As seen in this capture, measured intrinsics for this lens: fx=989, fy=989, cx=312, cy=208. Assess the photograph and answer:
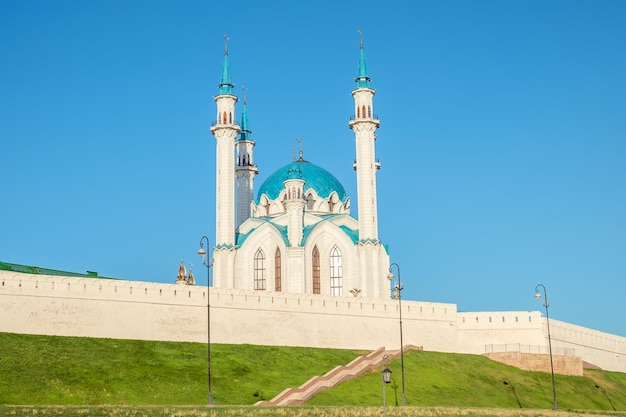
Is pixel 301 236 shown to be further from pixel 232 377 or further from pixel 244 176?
pixel 232 377

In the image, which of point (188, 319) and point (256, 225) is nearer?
point (188, 319)

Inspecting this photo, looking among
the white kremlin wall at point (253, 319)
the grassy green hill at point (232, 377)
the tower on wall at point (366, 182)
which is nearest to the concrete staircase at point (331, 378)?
the grassy green hill at point (232, 377)

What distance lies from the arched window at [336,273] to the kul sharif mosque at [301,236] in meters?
0.08

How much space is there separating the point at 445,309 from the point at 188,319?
2120 cm

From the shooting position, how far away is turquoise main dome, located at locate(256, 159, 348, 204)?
3327 inches

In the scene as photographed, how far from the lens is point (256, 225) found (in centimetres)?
8156

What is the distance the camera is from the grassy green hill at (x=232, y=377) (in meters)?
46.1

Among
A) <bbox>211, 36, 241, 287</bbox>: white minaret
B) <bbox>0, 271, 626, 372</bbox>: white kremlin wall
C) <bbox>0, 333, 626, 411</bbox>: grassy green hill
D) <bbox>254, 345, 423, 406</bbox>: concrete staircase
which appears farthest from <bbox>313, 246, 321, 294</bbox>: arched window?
<bbox>0, 333, 626, 411</bbox>: grassy green hill

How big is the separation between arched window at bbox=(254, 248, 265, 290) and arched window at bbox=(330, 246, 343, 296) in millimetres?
5477

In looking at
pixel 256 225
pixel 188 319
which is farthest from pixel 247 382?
pixel 256 225

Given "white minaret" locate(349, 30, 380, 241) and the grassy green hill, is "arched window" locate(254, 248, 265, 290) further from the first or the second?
the grassy green hill

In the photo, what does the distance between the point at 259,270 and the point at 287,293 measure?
1481 centimetres

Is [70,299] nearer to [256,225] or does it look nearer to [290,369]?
[290,369]

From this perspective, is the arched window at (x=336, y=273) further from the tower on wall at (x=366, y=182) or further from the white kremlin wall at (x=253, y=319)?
the white kremlin wall at (x=253, y=319)
